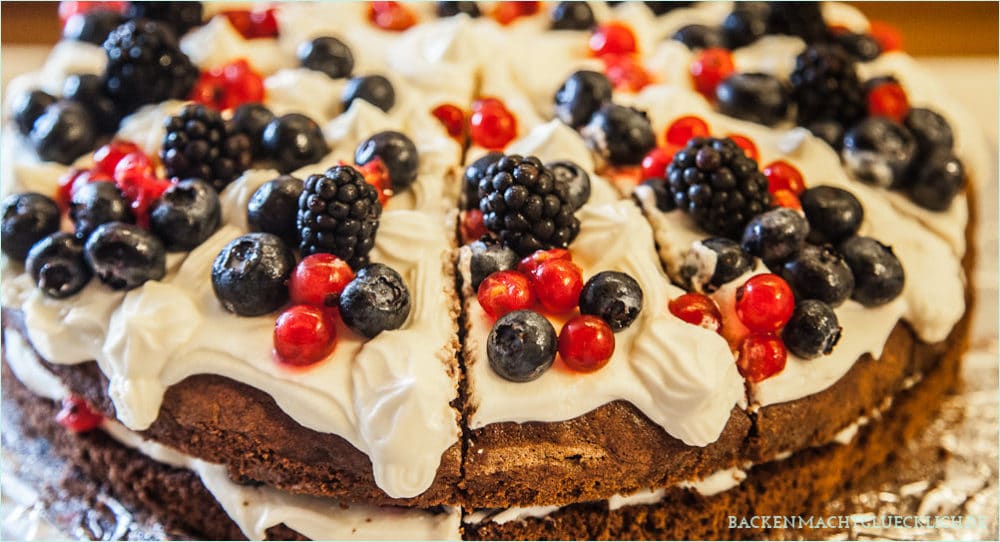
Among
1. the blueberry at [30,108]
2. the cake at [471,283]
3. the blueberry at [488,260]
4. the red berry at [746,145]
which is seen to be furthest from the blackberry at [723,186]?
the blueberry at [30,108]

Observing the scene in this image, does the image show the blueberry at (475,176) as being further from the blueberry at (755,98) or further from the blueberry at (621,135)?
the blueberry at (755,98)

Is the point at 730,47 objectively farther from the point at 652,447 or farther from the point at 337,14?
the point at 652,447

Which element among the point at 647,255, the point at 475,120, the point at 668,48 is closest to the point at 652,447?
the point at 647,255

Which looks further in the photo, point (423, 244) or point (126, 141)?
point (126, 141)

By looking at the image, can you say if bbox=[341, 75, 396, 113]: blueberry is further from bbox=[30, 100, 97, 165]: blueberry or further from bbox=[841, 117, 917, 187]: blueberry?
bbox=[841, 117, 917, 187]: blueberry

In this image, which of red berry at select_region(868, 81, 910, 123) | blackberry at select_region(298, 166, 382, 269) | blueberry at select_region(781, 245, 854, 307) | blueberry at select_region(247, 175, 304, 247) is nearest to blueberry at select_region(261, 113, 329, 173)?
blueberry at select_region(247, 175, 304, 247)

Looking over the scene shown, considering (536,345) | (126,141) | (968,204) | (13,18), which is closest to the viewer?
(536,345)
